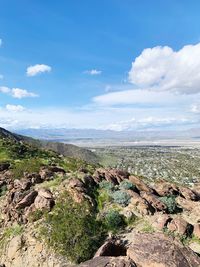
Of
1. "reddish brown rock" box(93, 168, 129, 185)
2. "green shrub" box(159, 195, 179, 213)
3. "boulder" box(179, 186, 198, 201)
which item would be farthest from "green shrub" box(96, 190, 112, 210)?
"boulder" box(179, 186, 198, 201)

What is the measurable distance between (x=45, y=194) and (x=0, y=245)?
16.6 ft

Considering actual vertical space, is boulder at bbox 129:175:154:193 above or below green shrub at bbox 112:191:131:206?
above

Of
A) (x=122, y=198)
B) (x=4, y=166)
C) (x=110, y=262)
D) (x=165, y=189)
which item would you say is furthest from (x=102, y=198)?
(x=4, y=166)

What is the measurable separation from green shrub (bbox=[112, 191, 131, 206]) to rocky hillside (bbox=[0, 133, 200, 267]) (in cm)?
5

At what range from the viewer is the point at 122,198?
30.1 m

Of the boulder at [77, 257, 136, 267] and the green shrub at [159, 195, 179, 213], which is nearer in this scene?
the boulder at [77, 257, 136, 267]

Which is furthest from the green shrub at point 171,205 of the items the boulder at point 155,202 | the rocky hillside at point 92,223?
the boulder at point 155,202

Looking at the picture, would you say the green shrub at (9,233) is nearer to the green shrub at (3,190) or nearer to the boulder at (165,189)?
the green shrub at (3,190)

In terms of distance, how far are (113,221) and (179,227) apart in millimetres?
4730

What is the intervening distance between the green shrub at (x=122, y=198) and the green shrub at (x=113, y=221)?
2.06m

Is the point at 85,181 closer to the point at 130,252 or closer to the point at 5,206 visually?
the point at 5,206

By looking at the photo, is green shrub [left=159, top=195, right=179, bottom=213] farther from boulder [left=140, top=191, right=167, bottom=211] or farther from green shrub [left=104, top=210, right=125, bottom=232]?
green shrub [left=104, top=210, right=125, bottom=232]

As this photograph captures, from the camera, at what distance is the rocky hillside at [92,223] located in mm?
20922

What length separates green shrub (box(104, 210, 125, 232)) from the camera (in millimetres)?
27478
